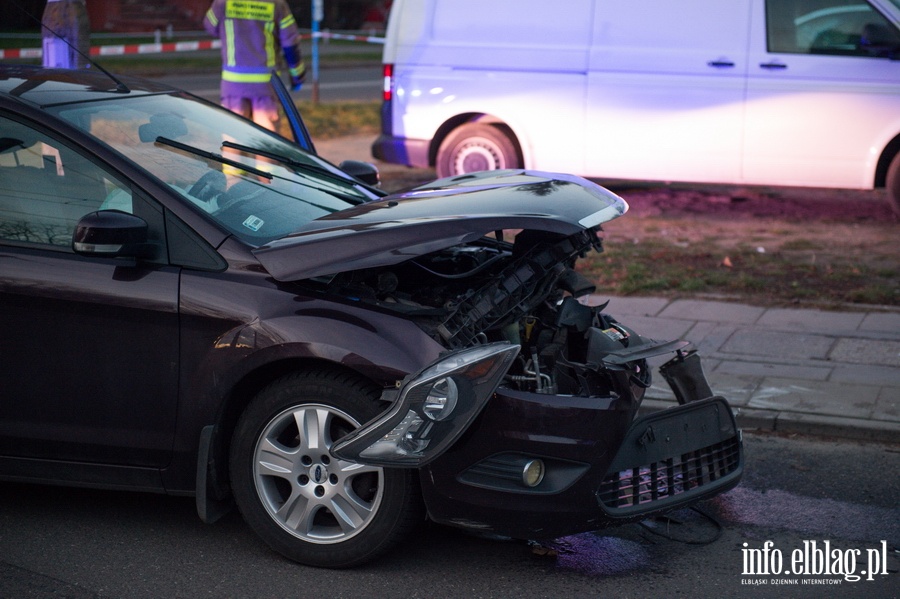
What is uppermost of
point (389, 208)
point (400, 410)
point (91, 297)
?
point (389, 208)

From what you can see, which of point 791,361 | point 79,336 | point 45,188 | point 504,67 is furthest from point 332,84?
point 79,336

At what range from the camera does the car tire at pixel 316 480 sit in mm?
3779

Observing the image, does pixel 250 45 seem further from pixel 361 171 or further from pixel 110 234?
pixel 110 234

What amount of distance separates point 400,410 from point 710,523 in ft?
4.94

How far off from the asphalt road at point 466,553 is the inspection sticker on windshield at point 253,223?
1162 millimetres

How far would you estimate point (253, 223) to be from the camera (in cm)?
423

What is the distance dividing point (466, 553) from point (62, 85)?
2.48 meters

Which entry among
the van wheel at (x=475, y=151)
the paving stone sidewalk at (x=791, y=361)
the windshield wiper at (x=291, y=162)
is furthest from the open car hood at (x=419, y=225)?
the van wheel at (x=475, y=151)

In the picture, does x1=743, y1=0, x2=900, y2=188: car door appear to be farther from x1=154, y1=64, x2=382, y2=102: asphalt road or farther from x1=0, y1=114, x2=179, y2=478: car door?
x1=154, y1=64, x2=382, y2=102: asphalt road

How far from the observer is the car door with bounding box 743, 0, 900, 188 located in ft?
31.0

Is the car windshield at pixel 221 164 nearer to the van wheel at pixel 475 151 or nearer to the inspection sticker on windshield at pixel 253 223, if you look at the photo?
the inspection sticker on windshield at pixel 253 223

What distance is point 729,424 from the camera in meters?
4.25

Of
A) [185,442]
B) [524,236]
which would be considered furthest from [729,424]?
[185,442]

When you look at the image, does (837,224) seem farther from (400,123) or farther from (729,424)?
(729,424)
